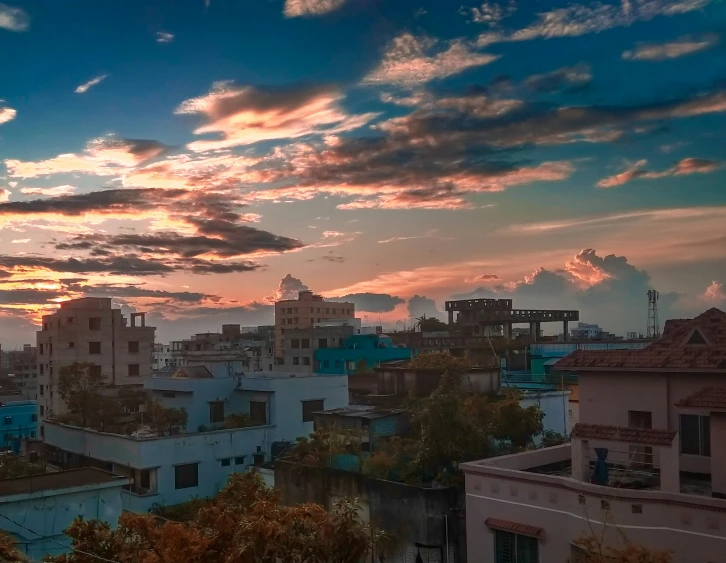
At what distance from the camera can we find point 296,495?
2306 cm

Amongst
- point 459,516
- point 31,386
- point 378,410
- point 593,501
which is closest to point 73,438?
point 378,410

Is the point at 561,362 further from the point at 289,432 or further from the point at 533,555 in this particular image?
the point at 289,432

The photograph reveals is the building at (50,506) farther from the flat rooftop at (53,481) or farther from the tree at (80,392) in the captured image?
the tree at (80,392)

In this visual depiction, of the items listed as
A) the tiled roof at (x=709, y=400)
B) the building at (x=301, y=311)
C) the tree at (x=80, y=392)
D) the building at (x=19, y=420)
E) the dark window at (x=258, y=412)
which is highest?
the building at (x=301, y=311)

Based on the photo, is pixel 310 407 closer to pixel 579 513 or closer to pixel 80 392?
pixel 80 392

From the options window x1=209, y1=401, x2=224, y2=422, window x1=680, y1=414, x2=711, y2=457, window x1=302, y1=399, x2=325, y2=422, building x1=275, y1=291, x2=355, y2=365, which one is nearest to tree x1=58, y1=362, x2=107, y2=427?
window x1=209, y1=401, x2=224, y2=422

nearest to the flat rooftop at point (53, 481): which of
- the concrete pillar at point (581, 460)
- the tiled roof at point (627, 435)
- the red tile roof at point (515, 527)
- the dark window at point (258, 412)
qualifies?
the red tile roof at point (515, 527)

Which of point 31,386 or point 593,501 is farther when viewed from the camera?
point 31,386

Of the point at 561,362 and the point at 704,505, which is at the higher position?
the point at 561,362

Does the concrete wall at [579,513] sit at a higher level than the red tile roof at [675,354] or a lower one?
lower

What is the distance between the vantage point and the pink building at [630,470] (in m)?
13.5

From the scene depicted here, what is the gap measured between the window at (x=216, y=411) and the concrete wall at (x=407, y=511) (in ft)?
59.5

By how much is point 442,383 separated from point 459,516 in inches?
148

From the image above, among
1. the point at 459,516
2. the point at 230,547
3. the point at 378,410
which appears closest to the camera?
the point at 230,547
